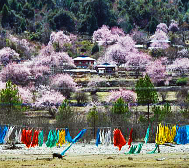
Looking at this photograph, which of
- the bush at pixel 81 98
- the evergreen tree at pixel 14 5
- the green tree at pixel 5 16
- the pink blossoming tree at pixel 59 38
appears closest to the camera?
the bush at pixel 81 98

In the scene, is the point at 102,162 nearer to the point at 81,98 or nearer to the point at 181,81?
the point at 81,98

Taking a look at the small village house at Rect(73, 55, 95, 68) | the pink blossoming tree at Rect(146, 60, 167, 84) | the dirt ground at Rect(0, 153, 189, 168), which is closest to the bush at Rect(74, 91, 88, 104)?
the pink blossoming tree at Rect(146, 60, 167, 84)

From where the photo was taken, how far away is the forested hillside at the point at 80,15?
118000 mm

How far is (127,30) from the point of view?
416 ft

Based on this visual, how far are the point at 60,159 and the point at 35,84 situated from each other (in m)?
51.9

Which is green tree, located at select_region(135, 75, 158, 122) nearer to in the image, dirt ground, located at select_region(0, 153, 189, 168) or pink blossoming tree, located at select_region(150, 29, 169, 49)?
dirt ground, located at select_region(0, 153, 189, 168)

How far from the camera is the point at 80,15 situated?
12794 cm

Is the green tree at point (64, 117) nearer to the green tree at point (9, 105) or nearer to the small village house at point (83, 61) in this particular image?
the green tree at point (9, 105)

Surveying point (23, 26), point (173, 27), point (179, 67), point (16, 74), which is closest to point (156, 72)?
point (179, 67)

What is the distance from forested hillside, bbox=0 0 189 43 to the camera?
118 metres

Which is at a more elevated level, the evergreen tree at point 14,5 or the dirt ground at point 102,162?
the evergreen tree at point 14,5

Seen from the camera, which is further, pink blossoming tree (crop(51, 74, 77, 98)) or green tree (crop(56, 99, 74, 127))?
pink blossoming tree (crop(51, 74, 77, 98))

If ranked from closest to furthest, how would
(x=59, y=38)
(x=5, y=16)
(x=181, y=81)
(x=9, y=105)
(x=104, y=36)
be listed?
(x=9, y=105) → (x=181, y=81) → (x=59, y=38) → (x=104, y=36) → (x=5, y=16)

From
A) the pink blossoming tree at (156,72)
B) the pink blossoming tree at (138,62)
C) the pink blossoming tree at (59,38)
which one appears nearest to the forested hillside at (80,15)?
the pink blossoming tree at (59,38)
